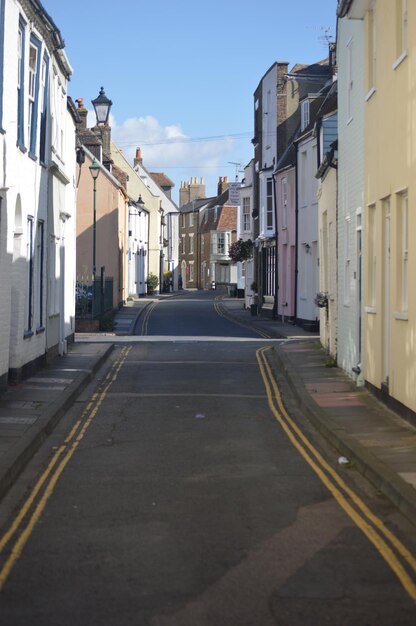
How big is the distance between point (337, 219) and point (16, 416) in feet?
33.7

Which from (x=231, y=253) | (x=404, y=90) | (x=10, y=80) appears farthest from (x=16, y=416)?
(x=231, y=253)

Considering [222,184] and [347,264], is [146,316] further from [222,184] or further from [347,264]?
[222,184]

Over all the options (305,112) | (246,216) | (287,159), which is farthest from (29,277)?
(246,216)

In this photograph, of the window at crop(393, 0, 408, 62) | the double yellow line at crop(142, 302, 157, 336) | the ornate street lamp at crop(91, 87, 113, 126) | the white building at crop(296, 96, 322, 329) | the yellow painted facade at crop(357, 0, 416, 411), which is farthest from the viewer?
the double yellow line at crop(142, 302, 157, 336)

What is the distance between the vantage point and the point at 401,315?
46.8ft

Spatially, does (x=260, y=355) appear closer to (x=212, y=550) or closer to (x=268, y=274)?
(x=212, y=550)

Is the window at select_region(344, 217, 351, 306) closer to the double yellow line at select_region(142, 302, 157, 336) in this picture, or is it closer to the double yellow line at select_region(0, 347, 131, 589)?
the double yellow line at select_region(0, 347, 131, 589)

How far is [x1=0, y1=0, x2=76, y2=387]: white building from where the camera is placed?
16891 mm

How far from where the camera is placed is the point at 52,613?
20.8 feet

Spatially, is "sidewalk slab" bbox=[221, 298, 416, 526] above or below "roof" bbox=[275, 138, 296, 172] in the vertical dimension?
below

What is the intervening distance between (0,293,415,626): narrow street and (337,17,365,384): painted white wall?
456 centimetres

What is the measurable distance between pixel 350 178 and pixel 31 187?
6314 millimetres

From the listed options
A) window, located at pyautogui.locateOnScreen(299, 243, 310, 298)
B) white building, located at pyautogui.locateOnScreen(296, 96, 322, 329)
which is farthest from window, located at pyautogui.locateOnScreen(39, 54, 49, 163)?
window, located at pyautogui.locateOnScreen(299, 243, 310, 298)

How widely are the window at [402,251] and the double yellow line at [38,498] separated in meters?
4.99
